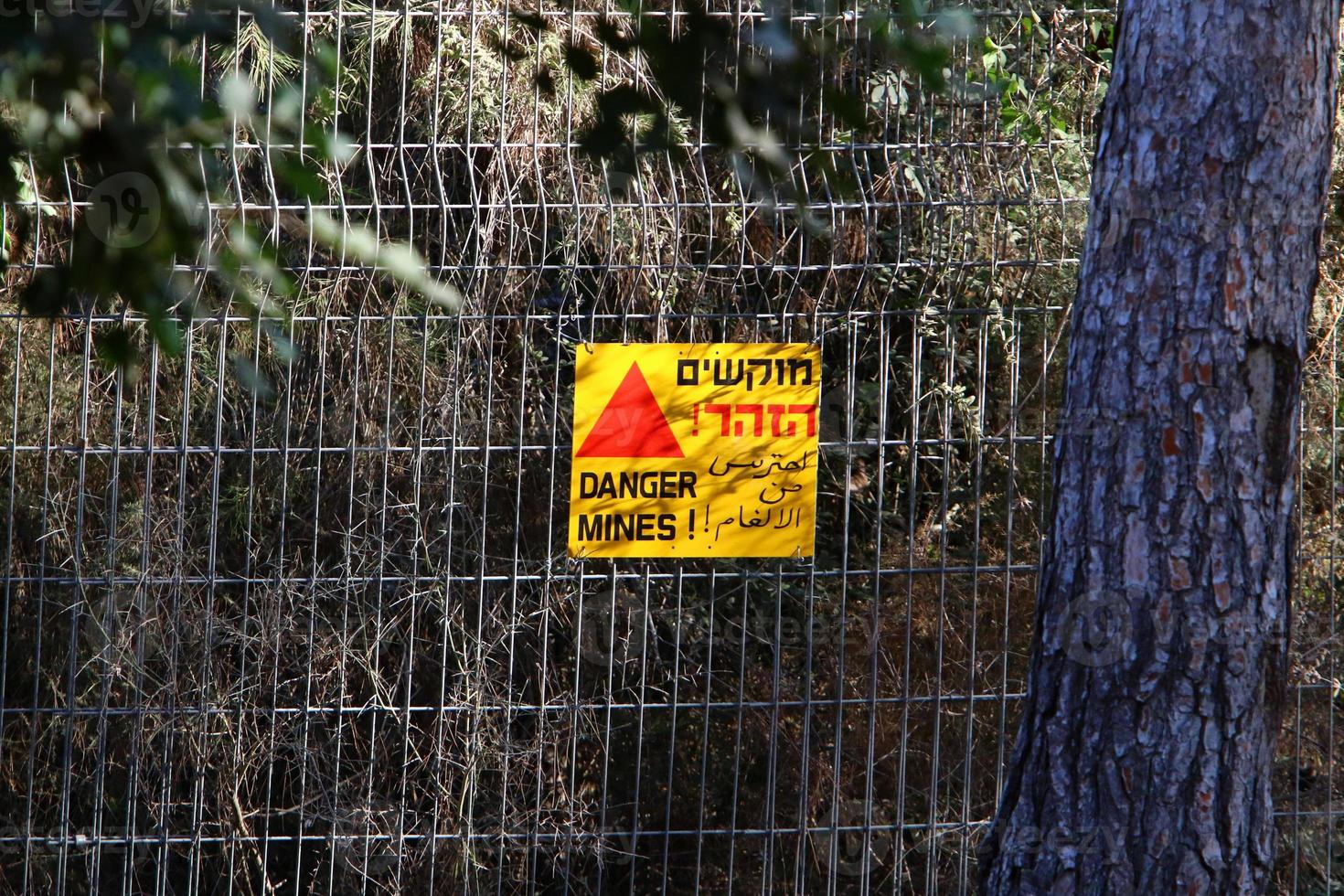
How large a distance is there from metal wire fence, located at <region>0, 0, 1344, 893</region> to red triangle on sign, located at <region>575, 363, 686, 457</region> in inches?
5.7

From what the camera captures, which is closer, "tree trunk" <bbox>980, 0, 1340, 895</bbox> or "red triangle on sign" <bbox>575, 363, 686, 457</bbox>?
"tree trunk" <bbox>980, 0, 1340, 895</bbox>

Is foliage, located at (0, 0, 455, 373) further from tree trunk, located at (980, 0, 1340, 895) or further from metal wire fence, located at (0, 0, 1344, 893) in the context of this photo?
metal wire fence, located at (0, 0, 1344, 893)

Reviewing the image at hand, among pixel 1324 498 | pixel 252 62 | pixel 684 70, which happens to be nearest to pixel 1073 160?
pixel 1324 498

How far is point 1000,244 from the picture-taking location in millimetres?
4113

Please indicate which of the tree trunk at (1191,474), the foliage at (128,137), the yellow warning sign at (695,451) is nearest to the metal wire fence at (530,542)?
the yellow warning sign at (695,451)

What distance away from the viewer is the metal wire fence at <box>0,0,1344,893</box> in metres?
3.61

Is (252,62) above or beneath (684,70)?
above

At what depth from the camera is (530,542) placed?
420 cm

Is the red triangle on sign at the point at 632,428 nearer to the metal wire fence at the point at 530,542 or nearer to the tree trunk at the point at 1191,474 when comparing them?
the metal wire fence at the point at 530,542

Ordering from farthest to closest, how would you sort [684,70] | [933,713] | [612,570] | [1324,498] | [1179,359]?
1. [1324,498]
2. [933,713]
3. [612,570]
4. [1179,359]
5. [684,70]

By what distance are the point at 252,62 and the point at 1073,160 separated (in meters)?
2.61

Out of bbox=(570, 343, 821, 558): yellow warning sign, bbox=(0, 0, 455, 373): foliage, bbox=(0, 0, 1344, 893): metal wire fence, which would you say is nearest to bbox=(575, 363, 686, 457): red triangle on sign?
bbox=(570, 343, 821, 558): yellow warning sign

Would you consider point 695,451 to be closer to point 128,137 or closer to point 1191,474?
point 1191,474

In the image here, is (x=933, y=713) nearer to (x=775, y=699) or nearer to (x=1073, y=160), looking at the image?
(x=775, y=699)
